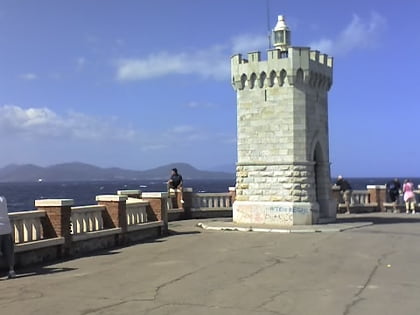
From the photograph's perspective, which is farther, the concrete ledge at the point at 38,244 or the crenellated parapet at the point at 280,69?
the crenellated parapet at the point at 280,69

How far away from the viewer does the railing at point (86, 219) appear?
15748 mm

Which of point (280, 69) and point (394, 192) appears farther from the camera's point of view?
point (394, 192)

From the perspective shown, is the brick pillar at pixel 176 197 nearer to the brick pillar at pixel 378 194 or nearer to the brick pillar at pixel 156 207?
the brick pillar at pixel 156 207

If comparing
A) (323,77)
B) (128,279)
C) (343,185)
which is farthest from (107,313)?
(343,185)

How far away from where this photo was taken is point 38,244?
1382cm

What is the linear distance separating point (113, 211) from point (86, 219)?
4.49 feet

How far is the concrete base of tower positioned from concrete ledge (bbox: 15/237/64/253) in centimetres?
1067

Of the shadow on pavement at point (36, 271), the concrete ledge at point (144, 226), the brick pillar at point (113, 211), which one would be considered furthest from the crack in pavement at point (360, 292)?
the concrete ledge at point (144, 226)

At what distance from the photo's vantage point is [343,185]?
3294 centimetres

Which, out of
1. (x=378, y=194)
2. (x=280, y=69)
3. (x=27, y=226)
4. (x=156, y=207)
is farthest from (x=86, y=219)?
(x=378, y=194)

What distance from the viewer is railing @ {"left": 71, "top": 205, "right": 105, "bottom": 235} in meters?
15.7

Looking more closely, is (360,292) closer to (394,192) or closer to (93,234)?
(93,234)

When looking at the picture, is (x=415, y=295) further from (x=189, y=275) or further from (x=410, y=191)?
(x=410, y=191)

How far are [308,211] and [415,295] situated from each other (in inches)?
519
